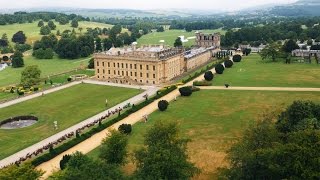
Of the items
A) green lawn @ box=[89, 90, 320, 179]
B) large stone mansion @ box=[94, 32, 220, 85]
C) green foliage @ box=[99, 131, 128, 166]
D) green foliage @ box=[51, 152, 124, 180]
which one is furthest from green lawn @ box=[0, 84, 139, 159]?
green foliage @ box=[51, 152, 124, 180]

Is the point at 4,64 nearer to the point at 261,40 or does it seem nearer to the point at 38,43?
the point at 38,43

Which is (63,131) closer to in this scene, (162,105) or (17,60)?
(162,105)

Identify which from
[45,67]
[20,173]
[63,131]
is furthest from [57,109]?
[45,67]

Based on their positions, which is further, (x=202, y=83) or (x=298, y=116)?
(x=202, y=83)

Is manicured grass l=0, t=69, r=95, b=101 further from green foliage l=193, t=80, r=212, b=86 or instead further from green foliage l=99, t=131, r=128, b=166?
green foliage l=99, t=131, r=128, b=166

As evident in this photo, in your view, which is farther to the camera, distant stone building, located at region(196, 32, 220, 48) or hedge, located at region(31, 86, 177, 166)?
distant stone building, located at region(196, 32, 220, 48)

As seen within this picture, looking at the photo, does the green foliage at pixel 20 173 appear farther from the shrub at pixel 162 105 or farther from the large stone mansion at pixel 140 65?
the large stone mansion at pixel 140 65

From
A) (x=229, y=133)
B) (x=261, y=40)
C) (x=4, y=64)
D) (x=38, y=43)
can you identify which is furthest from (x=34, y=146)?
(x=261, y=40)
